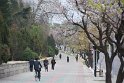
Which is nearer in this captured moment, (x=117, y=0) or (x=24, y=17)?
(x=117, y=0)

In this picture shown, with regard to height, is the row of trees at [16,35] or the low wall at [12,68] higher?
the row of trees at [16,35]

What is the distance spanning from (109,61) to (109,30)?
1524 millimetres

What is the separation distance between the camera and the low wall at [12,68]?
113 ft

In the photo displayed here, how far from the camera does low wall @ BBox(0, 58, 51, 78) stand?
1354 inches

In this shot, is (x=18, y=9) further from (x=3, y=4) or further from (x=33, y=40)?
(x=3, y=4)

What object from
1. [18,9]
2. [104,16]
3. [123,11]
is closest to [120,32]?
[104,16]

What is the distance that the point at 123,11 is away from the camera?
1683 cm

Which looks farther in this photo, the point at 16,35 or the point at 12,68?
the point at 16,35

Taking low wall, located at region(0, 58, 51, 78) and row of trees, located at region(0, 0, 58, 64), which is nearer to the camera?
row of trees, located at region(0, 0, 58, 64)

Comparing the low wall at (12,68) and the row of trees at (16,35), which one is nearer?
the row of trees at (16,35)

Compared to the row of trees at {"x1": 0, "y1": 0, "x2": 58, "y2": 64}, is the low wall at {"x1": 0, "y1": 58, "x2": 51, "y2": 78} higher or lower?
lower

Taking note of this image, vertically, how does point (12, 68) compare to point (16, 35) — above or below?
below

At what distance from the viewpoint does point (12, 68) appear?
38.2 meters

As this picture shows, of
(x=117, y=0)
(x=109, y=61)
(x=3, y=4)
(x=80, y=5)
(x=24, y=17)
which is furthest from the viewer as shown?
(x=24, y=17)
